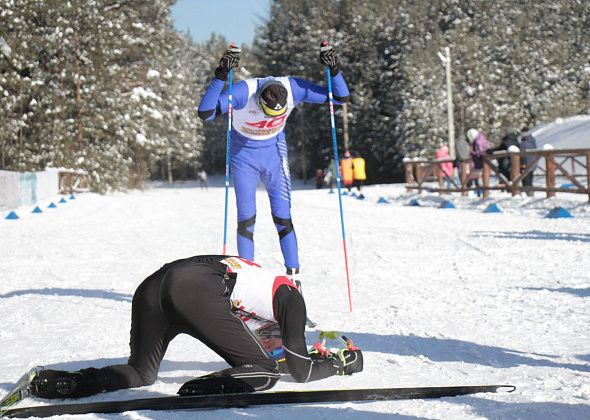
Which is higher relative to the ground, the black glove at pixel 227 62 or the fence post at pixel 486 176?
the black glove at pixel 227 62

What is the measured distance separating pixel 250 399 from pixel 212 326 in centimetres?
37

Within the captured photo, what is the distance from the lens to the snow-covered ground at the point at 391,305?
4031 mm

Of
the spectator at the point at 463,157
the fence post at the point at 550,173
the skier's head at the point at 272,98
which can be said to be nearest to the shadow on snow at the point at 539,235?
the fence post at the point at 550,173

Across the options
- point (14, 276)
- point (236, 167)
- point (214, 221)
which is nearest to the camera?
point (236, 167)

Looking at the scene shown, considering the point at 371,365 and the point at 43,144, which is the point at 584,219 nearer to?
the point at 371,365

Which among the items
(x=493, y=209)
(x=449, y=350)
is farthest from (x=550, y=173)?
(x=449, y=350)

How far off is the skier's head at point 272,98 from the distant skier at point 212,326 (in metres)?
2.37

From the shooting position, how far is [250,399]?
12.3 feet

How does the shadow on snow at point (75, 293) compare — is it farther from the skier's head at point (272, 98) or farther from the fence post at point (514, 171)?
the fence post at point (514, 171)

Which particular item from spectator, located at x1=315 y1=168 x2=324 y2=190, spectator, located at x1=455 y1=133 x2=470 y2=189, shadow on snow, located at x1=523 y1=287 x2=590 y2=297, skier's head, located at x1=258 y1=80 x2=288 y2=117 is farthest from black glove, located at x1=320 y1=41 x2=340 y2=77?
spectator, located at x1=315 y1=168 x2=324 y2=190

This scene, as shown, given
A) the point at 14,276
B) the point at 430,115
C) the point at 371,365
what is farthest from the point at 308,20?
the point at 371,365

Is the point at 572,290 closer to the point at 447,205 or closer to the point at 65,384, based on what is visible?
the point at 65,384

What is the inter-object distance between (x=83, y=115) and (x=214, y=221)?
76.0 feet

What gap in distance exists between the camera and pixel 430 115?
44656mm
